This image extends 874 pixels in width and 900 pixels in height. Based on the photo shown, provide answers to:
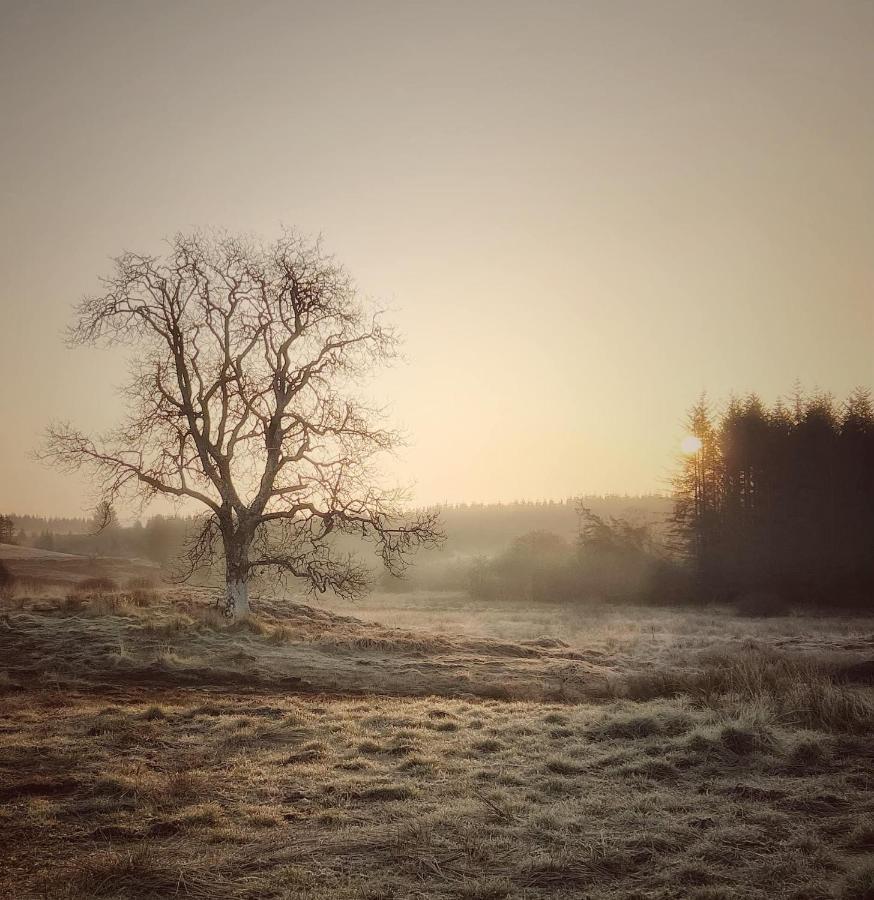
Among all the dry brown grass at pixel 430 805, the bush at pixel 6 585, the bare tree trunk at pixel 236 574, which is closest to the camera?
the dry brown grass at pixel 430 805

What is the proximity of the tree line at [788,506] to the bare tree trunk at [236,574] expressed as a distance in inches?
1144

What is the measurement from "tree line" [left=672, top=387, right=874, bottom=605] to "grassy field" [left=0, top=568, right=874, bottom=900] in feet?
81.9

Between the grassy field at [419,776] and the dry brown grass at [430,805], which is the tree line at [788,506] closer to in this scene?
the grassy field at [419,776]

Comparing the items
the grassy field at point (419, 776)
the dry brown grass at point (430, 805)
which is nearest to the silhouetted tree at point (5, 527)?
the grassy field at point (419, 776)

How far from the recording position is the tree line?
37.4 m

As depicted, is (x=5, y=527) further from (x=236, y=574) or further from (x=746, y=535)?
(x=746, y=535)

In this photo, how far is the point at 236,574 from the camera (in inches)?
799

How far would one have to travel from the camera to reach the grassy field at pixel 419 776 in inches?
205

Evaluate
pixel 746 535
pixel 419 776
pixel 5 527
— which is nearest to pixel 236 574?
pixel 419 776

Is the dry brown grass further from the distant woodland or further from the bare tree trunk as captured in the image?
the distant woodland

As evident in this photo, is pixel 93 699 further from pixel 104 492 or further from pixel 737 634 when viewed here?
pixel 737 634

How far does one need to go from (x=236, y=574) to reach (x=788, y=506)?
33.7 m

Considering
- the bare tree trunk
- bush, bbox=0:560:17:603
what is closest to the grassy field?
the bare tree trunk

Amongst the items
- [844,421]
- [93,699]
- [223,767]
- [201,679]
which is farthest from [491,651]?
[844,421]
